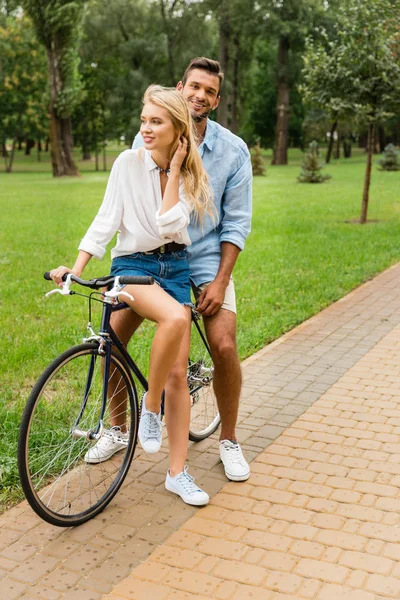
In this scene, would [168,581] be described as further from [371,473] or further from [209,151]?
[209,151]

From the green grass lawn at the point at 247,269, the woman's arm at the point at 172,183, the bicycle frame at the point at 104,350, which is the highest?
the woman's arm at the point at 172,183

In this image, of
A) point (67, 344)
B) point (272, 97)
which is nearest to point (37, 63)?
point (272, 97)

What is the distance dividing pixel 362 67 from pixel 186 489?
13.2 metres

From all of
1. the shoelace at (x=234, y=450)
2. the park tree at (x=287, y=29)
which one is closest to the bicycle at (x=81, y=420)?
the shoelace at (x=234, y=450)

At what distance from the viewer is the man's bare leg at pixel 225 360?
4.17m

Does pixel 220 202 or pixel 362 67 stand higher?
pixel 362 67

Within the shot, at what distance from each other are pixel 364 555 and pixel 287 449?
130cm

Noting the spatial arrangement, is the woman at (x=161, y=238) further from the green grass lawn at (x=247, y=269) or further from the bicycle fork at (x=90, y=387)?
the green grass lawn at (x=247, y=269)

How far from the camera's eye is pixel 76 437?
383 cm

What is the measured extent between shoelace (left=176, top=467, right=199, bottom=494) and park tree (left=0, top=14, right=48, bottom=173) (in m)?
51.2

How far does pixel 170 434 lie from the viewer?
401 cm

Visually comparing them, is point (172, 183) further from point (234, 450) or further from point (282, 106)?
point (282, 106)

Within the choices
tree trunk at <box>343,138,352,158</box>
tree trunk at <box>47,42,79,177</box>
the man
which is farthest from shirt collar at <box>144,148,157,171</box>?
tree trunk at <box>343,138,352,158</box>

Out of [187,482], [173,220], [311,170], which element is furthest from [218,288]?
[311,170]
